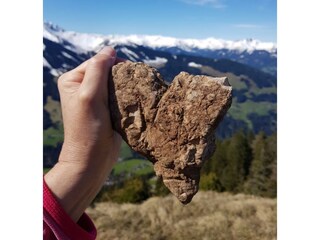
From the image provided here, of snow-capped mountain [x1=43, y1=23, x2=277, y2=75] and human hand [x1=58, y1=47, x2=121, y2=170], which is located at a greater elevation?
snow-capped mountain [x1=43, y1=23, x2=277, y2=75]

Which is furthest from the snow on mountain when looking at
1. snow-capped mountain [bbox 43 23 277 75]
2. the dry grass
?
the dry grass

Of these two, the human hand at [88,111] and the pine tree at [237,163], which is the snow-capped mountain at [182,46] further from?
the human hand at [88,111]

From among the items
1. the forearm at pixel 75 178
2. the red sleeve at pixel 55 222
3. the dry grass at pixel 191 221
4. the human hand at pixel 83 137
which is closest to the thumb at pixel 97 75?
the human hand at pixel 83 137

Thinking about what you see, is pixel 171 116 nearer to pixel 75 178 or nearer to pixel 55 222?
pixel 75 178

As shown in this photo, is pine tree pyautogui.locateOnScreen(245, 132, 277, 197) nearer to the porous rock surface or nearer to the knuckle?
the porous rock surface

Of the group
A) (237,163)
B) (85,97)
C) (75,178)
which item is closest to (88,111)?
(85,97)
